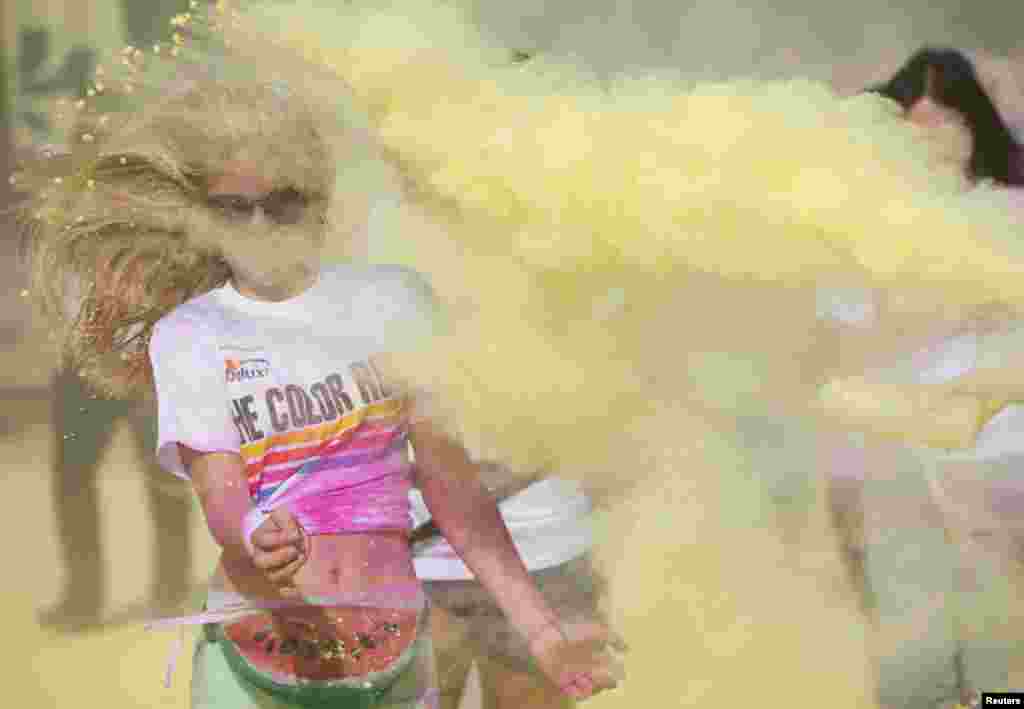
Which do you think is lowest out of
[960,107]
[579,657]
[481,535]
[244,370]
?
[579,657]

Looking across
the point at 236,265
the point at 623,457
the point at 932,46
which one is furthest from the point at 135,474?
the point at 932,46

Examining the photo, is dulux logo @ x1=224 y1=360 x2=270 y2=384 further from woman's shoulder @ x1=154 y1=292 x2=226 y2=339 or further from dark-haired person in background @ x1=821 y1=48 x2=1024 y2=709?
dark-haired person in background @ x1=821 y1=48 x2=1024 y2=709

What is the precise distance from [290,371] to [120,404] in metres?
0.31

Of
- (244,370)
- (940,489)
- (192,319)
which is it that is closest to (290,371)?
(244,370)

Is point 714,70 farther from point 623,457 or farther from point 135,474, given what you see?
point 135,474

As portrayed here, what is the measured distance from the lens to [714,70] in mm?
1961

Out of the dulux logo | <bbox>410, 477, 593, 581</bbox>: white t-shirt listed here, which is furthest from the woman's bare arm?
the dulux logo

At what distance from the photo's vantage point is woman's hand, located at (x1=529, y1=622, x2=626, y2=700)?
6.48 feet

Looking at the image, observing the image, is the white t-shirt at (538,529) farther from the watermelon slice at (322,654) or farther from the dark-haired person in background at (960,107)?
the dark-haired person in background at (960,107)

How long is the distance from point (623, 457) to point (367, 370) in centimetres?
43

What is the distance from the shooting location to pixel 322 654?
6.30ft

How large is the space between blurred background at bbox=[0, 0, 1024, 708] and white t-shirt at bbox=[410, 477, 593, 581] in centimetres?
35

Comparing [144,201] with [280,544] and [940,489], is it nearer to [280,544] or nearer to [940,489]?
[280,544]

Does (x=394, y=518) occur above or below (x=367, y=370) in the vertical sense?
below
